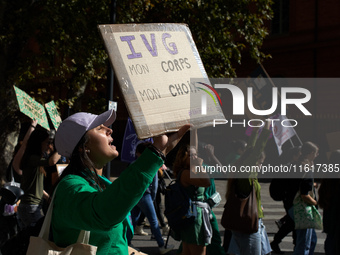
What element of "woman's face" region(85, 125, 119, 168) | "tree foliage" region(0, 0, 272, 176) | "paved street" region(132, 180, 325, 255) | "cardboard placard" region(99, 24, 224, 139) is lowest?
"paved street" region(132, 180, 325, 255)

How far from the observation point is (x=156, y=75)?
247 centimetres

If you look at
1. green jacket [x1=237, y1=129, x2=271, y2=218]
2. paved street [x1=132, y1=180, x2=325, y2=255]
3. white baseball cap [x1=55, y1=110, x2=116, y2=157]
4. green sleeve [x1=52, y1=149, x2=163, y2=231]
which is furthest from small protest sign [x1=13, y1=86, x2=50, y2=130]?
green sleeve [x1=52, y1=149, x2=163, y2=231]

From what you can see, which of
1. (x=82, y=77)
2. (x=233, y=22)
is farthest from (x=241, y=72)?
(x=82, y=77)

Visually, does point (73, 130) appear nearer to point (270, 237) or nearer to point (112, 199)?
point (112, 199)

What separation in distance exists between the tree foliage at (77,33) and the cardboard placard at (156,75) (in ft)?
34.4

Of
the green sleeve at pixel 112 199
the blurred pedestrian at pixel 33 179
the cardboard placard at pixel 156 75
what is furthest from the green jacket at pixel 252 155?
the green sleeve at pixel 112 199

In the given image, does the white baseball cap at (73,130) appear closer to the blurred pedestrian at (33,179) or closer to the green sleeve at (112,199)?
the green sleeve at (112,199)

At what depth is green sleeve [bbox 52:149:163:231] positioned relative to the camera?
76.3 inches

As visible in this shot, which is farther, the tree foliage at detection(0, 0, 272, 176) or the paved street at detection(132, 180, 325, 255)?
the tree foliage at detection(0, 0, 272, 176)

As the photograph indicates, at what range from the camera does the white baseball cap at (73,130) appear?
7.99ft

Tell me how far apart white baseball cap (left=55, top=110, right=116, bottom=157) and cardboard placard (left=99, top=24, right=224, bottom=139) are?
0.22 metres

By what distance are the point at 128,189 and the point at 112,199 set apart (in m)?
0.07

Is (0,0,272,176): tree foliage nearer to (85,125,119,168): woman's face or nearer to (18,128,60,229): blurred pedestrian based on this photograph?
(18,128,60,229): blurred pedestrian

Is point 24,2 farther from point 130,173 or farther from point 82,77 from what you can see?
point 130,173
